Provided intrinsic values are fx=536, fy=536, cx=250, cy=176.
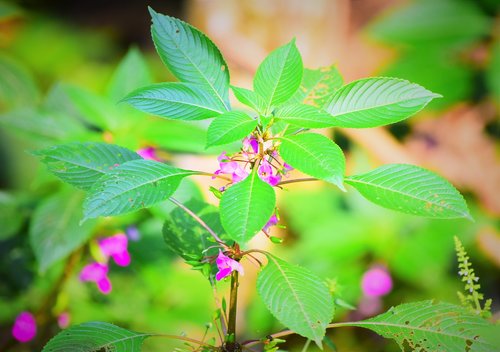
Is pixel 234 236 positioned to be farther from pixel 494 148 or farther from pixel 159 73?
pixel 159 73

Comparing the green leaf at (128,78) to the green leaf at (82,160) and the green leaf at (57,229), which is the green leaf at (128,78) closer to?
the green leaf at (57,229)

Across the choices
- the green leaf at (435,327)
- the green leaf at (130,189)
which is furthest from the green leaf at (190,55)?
the green leaf at (435,327)

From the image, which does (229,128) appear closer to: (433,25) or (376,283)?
(376,283)

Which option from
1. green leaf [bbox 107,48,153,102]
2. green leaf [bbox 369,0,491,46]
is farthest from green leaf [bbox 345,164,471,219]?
green leaf [bbox 369,0,491,46]

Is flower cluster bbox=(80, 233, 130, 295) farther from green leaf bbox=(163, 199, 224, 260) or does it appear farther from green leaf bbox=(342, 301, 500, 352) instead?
green leaf bbox=(342, 301, 500, 352)

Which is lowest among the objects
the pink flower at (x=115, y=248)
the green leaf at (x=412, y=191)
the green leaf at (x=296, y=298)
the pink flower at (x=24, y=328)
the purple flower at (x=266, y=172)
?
the pink flower at (x=24, y=328)
